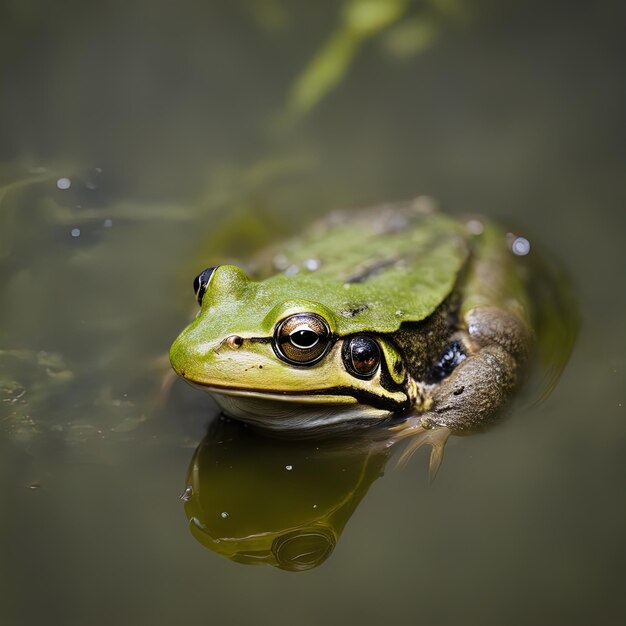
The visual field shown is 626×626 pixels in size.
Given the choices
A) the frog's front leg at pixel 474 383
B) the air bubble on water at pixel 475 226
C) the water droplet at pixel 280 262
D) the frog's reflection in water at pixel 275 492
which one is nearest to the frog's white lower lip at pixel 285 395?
the frog's reflection in water at pixel 275 492

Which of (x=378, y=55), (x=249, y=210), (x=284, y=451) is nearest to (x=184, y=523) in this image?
(x=284, y=451)

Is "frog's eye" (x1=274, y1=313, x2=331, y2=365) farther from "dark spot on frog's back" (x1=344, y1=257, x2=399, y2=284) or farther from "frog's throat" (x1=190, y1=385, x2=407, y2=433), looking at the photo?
"dark spot on frog's back" (x1=344, y1=257, x2=399, y2=284)

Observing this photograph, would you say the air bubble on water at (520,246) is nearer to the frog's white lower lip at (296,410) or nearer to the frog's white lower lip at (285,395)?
the frog's white lower lip at (296,410)

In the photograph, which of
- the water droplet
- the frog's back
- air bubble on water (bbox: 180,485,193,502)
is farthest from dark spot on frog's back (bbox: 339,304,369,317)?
air bubble on water (bbox: 180,485,193,502)

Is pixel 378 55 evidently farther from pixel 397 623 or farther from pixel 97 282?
pixel 397 623

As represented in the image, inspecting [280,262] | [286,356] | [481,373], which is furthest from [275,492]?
[280,262]

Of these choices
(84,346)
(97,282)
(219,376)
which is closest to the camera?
(219,376)
